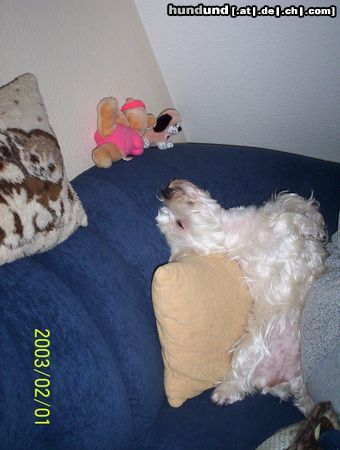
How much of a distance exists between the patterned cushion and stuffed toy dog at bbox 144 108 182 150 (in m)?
0.69

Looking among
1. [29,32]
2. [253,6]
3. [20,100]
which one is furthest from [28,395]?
[253,6]

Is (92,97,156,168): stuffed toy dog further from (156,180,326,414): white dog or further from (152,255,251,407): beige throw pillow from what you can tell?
(152,255,251,407): beige throw pillow

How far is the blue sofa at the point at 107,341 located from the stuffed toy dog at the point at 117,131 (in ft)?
0.16

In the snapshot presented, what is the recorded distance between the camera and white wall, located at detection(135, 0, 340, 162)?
1.75 metres

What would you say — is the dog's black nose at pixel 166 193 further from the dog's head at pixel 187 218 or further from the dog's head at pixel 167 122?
the dog's head at pixel 167 122

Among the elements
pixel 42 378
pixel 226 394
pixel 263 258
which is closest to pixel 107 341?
pixel 42 378

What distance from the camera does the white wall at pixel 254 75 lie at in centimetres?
175

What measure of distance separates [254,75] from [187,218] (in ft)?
3.09

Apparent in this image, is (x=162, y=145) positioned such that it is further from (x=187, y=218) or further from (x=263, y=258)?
(x=263, y=258)

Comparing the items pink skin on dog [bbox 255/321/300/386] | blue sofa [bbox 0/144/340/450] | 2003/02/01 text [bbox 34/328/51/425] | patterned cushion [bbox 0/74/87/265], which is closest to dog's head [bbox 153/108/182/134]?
blue sofa [bbox 0/144/340/450]

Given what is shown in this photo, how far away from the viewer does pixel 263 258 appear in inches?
57.3

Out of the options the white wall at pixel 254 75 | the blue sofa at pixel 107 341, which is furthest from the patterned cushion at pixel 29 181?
the white wall at pixel 254 75

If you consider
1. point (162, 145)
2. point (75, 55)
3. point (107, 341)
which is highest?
point (75, 55)

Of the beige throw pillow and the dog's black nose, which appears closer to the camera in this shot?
the beige throw pillow
